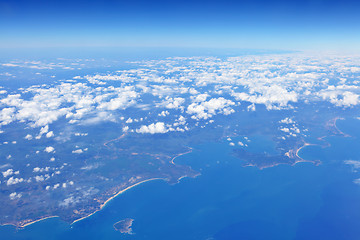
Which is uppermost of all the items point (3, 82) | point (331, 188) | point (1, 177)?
point (3, 82)

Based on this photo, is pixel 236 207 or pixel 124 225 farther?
pixel 236 207

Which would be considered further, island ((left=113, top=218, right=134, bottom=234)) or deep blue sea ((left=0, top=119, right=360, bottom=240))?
island ((left=113, top=218, right=134, bottom=234))

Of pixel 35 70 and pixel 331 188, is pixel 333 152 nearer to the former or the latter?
pixel 331 188

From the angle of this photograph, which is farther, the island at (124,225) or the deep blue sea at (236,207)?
the island at (124,225)

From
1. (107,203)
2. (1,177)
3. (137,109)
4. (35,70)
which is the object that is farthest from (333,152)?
(35,70)

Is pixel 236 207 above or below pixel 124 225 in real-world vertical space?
below

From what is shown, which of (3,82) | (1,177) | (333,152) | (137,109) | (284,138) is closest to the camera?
(1,177)

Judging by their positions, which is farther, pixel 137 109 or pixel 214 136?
pixel 137 109

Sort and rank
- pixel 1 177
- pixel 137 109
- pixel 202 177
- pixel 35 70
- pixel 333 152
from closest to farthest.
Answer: pixel 1 177
pixel 202 177
pixel 333 152
pixel 137 109
pixel 35 70
